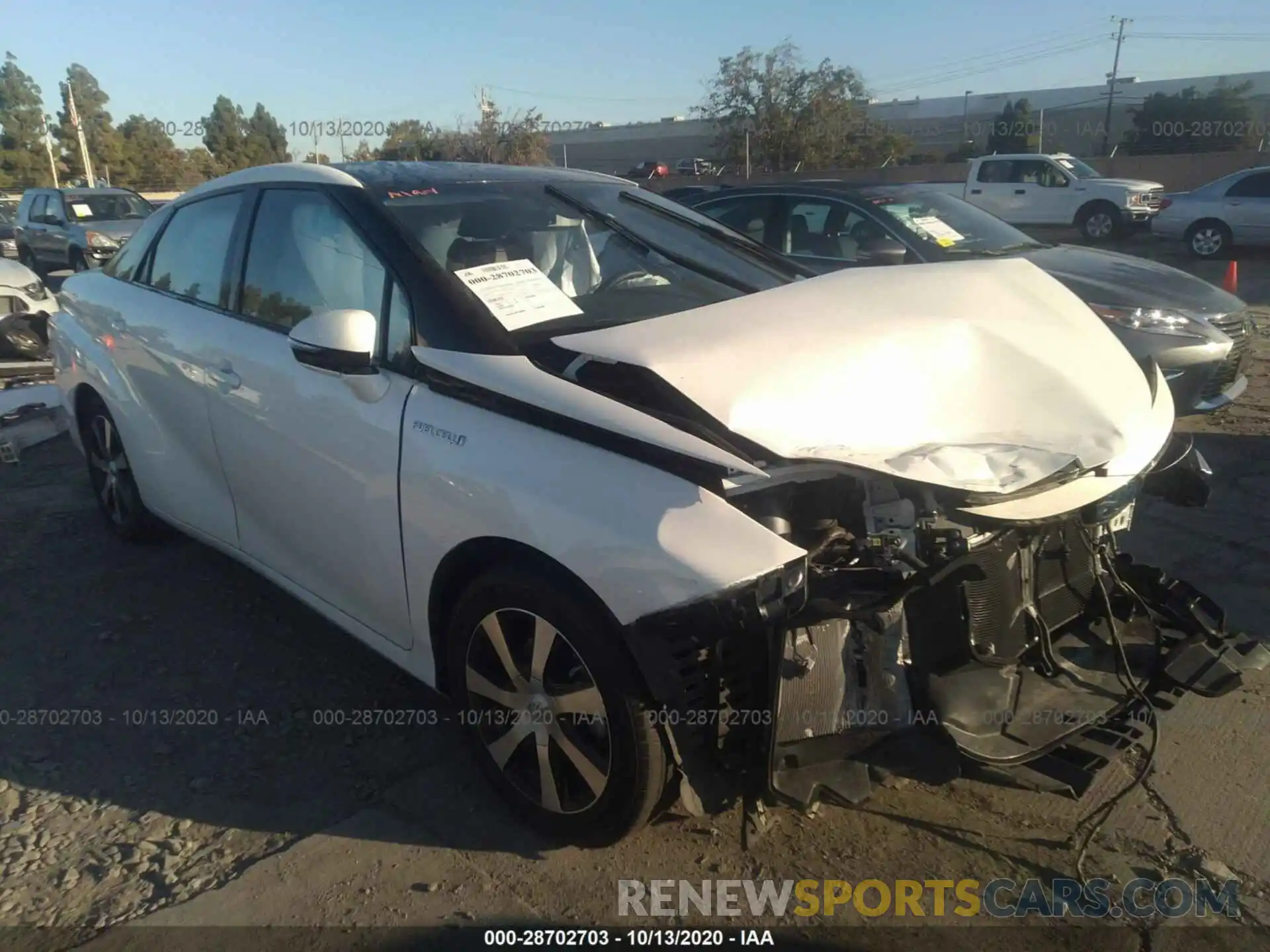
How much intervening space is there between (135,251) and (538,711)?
10.7ft

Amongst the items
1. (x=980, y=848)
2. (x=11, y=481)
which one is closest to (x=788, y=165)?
(x=11, y=481)

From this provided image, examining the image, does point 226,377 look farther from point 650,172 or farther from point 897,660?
→ point 650,172

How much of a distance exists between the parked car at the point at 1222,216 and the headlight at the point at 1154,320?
12.0 meters

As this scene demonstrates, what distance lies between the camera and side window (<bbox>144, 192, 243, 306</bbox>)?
3791 mm

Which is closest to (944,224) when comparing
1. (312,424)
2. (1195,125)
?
(312,424)

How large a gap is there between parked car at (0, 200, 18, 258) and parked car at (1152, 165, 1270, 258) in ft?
67.3

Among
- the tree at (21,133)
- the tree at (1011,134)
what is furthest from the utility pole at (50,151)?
the tree at (1011,134)

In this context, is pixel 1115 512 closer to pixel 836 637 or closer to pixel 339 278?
pixel 836 637

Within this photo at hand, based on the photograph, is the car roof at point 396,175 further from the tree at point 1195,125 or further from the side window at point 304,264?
the tree at point 1195,125

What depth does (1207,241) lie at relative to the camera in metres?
16.6

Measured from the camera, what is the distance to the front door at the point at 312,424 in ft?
9.45

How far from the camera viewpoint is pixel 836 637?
2.31 meters

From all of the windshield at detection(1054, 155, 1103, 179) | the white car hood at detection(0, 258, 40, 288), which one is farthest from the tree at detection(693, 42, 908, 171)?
the white car hood at detection(0, 258, 40, 288)

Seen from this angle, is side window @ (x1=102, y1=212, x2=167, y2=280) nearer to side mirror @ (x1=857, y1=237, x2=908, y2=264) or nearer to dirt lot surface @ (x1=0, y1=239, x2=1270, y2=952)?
dirt lot surface @ (x1=0, y1=239, x2=1270, y2=952)
